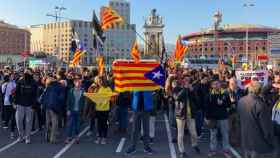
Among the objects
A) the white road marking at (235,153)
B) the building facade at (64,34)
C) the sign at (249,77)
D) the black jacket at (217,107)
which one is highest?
the building facade at (64,34)

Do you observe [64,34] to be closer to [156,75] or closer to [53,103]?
[53,103]

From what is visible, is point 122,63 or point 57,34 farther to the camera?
point 57,34

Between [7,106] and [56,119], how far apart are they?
2968 millimetres

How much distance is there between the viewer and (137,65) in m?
11.3

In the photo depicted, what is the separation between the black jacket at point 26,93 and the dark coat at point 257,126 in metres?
7.26

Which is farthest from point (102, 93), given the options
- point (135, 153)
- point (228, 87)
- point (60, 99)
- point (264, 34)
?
point (264, 34)

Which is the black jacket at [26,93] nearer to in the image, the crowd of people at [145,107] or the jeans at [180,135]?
the crowd of people at [145,107]

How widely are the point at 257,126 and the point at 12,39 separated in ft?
516

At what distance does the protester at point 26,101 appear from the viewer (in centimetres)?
1236

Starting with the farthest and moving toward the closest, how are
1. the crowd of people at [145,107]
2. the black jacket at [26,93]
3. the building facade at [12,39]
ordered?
the building facade at [12,39] < the black jacket at [26,93] < the crowd of people at [145,107]

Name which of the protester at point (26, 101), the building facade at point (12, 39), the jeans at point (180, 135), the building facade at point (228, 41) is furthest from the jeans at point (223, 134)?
the building facade at point (12, 39)

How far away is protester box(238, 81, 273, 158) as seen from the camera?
6633 millimetres

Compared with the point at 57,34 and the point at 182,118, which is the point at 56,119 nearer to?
the point at 182,118

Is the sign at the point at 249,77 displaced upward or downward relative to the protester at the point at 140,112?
upward
